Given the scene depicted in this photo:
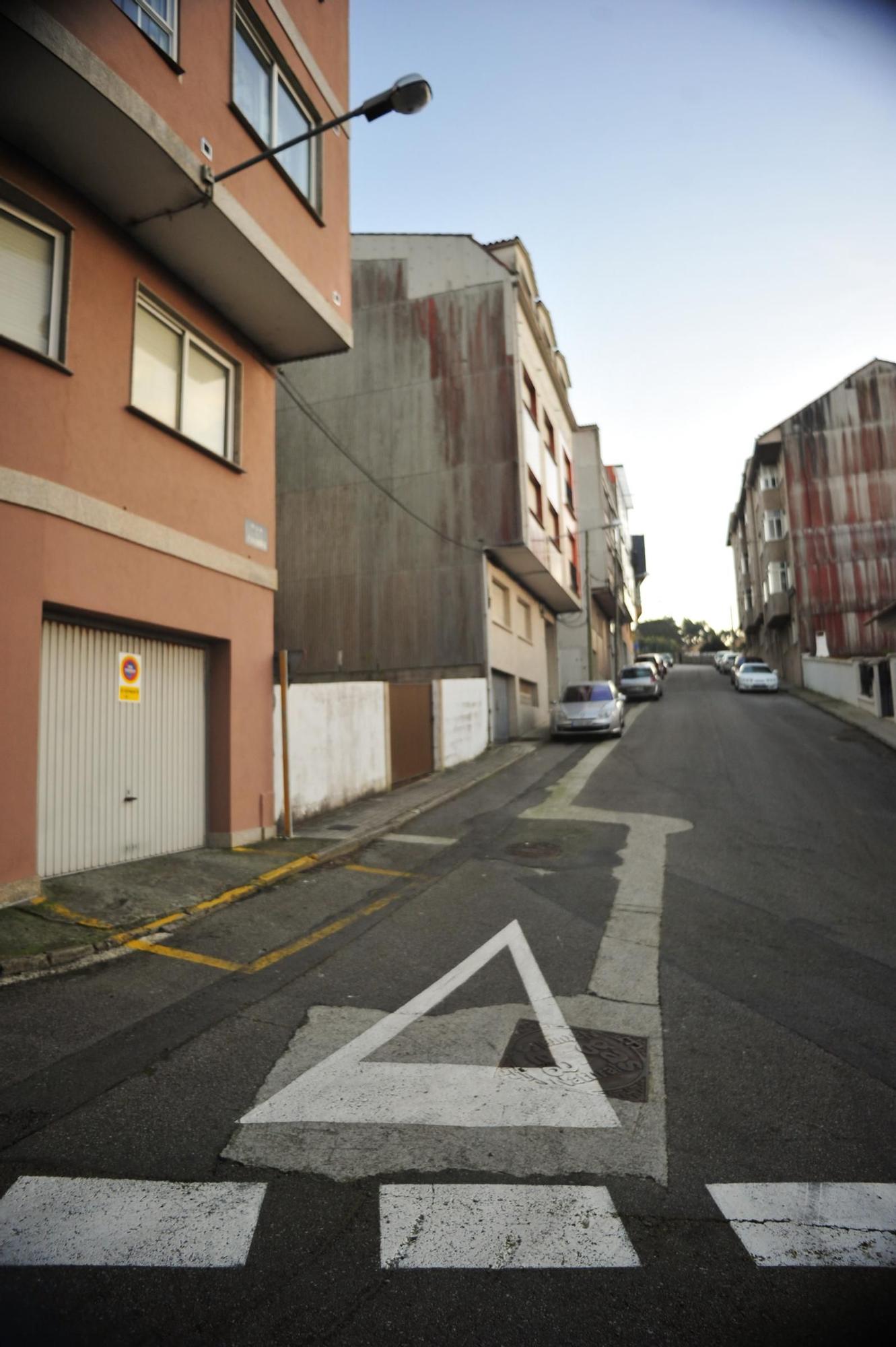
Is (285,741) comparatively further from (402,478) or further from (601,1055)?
(402,478)

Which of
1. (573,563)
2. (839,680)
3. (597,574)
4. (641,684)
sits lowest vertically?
(839,680)

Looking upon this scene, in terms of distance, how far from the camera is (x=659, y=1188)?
111 inches

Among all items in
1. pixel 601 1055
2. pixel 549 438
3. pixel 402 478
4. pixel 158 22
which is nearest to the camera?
pixel 601 1055

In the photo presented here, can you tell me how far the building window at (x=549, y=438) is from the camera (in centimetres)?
2666

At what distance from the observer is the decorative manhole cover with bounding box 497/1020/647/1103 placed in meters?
3.66

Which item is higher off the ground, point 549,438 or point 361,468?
point 549,438

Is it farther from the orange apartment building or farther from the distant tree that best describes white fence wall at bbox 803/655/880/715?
the distant tree

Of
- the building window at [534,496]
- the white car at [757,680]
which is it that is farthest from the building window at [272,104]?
the white car at [757,680]

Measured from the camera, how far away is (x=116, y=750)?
7.84 meters

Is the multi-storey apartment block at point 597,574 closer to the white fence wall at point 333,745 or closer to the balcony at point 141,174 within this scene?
the white fence wall at point 333,745

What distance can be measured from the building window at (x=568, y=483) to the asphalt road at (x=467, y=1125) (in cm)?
2492

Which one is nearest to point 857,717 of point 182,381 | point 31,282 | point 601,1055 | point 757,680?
point 757,680

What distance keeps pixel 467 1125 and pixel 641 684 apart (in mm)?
31404

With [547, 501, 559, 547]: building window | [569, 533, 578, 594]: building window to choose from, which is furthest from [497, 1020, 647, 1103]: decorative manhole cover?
[569, 533, 578, 594]: building window
